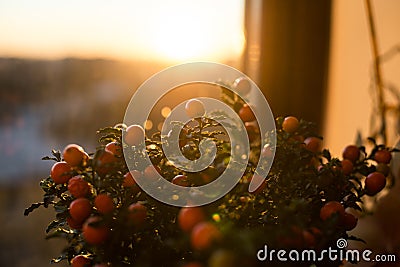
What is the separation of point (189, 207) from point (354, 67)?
2.99 feet

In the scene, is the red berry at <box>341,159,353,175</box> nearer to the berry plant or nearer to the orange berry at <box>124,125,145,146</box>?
the berry plant

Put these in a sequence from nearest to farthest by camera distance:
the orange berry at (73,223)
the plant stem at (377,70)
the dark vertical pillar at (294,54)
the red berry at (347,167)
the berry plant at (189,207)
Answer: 1. the berry plant at (189,207)
2. the orange berry at (73,223)
3. the red berry at (347,167)
4. the plant stem at (377,70)
5. the dark vertical pillar at (294,54)

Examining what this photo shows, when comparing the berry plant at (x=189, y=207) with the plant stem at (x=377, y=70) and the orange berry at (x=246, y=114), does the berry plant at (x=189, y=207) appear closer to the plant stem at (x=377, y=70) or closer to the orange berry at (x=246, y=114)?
the orange berry at (x=246, y=114)

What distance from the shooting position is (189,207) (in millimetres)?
465

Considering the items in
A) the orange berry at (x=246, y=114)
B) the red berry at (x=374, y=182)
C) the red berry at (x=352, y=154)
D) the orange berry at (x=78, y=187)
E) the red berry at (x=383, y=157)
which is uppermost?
the orange berry at (x=246, y=114)

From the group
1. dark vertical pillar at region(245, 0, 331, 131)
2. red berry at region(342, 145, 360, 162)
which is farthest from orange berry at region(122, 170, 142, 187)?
dark vertical pillar at region(245, 0, 331, 131)

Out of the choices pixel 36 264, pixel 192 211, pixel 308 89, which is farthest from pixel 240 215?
pixel 308 89

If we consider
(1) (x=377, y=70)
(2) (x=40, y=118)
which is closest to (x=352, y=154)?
(1) (x=377, y=70)

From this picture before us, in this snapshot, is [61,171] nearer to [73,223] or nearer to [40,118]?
[73,223]

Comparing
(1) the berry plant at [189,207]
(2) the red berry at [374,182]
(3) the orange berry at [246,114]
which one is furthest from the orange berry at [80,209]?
(2) the red berry at [374,182]

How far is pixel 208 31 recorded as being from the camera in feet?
4.19

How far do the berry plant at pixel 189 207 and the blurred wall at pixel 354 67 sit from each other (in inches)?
19.6

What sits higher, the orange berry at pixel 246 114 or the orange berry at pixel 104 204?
the orange berry at pixel 246 114

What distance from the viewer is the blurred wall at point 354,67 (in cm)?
110
